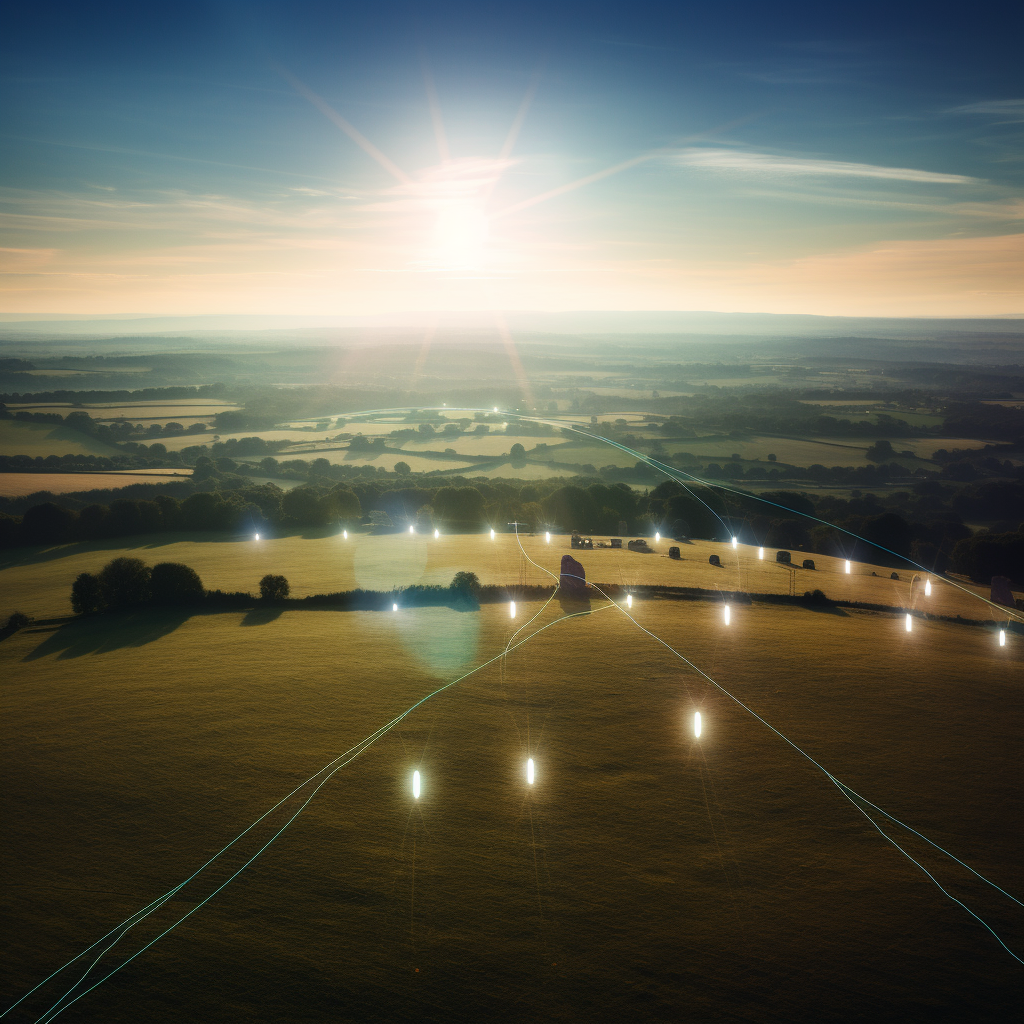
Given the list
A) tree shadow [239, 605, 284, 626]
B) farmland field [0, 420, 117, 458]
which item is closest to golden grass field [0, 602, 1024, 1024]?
tree shadow [239, 605, 284, 626]

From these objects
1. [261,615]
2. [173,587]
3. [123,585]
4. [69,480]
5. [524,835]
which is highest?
[69,480]

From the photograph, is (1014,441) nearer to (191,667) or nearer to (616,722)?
(616,722)

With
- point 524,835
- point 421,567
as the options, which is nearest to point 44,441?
point 421,567

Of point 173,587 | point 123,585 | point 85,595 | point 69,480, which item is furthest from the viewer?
point 69,480

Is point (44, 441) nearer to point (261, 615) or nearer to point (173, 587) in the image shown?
point (173, 587)

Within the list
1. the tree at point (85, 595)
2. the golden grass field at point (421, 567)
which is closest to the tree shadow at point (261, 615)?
the golden grass field at point (421, 567)

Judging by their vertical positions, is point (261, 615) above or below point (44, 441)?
below
